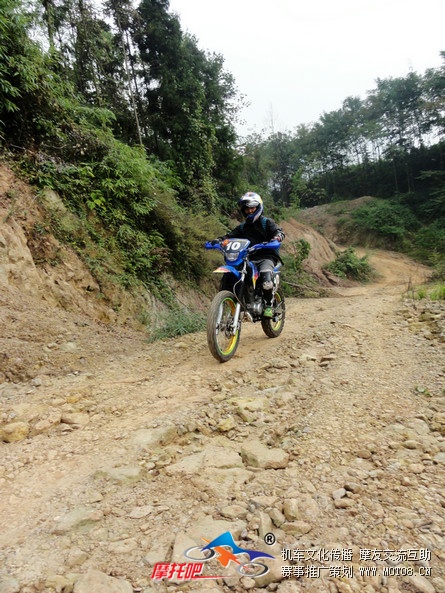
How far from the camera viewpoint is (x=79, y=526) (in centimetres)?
146

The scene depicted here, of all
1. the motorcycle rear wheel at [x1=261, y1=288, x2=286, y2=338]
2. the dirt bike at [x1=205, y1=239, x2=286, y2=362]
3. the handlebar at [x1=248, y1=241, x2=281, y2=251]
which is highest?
the handlebar at [x1=248, y1=241, x2=281, y2=251]

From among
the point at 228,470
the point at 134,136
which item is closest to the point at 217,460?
the point at 228,470

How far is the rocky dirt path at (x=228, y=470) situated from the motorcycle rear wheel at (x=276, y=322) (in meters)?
1.03

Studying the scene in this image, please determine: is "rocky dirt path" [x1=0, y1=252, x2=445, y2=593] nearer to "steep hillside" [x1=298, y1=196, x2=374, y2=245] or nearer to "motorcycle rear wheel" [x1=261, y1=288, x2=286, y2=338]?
"motorcycle rear wheel" [x1=261, y1=288, x2=286, y2=338]

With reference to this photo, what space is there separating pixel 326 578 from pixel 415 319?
4.30m

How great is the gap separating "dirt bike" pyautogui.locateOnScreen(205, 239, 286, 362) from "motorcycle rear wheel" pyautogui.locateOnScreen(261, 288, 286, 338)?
0.08m

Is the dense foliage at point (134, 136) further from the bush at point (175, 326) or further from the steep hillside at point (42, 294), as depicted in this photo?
the bush at point (175, 326)

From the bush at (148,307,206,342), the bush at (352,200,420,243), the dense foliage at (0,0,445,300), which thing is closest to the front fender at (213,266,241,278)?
the bush at (148,307,206,342)

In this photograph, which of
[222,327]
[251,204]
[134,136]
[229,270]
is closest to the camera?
[222,327]

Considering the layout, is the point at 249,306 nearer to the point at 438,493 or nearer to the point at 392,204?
the point at 438,493

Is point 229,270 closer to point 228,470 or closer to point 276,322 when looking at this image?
point 276,322

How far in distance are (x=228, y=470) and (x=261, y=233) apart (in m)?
3.38

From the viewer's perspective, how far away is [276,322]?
494 centimetres

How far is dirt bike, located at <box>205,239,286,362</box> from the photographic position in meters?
3.61
